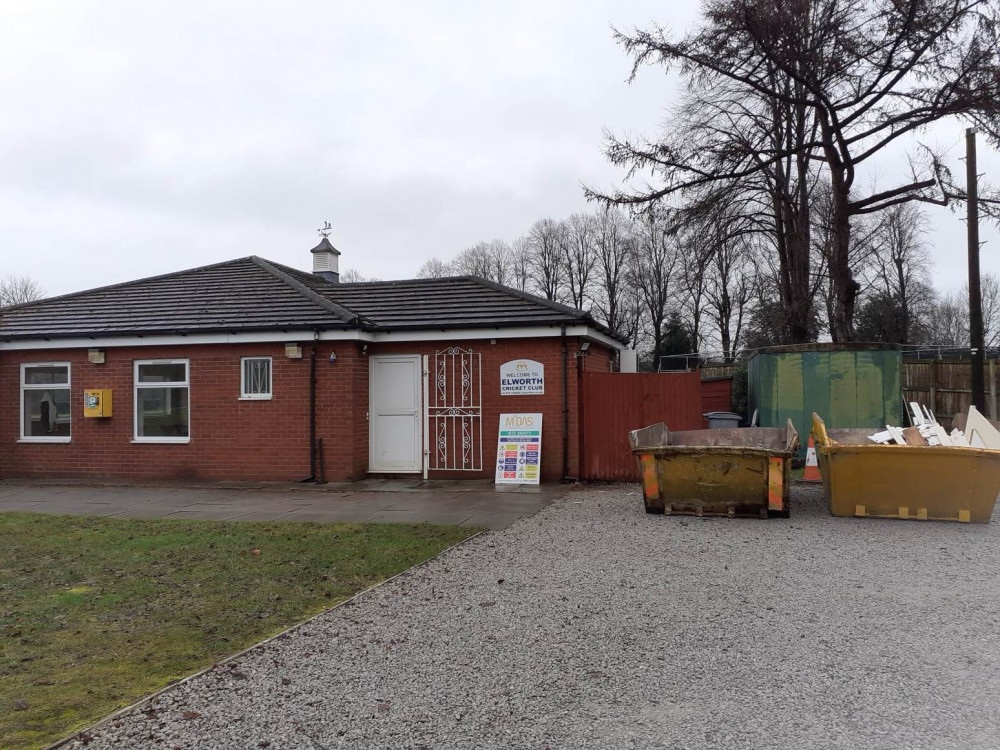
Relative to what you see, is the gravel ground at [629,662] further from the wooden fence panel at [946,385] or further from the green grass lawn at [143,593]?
the wooden fence panel at [946,385]

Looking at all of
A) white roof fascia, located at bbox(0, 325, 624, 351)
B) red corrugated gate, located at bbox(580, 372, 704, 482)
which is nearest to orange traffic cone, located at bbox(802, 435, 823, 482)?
red corrugated gate, located at bbox(580, 372, 704, 482)

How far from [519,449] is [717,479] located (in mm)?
4046

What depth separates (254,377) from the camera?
13633 millimetres

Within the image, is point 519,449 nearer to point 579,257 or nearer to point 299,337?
point 299,337

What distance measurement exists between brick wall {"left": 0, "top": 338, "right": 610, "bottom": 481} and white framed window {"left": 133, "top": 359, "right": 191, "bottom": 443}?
128mm

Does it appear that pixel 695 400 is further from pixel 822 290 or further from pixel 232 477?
pixel 822 290

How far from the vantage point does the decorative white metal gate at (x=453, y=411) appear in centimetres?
1319

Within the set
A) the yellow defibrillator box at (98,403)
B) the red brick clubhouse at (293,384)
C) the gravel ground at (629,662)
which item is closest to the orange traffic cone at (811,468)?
the red brick clubhouse at (293,384)

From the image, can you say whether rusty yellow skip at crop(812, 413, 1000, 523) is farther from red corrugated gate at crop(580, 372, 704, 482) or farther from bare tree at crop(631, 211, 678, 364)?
bare tree at crop(631, 211, 678, 364)

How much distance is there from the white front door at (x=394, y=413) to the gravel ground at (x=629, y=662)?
6297 mm

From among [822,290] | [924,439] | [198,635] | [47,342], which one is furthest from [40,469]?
[822,290]

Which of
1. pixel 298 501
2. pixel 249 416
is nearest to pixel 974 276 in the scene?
pixel 298 501

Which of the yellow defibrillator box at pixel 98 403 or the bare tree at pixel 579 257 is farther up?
the bare tree at pixel 579 257

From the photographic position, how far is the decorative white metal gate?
1319 cm
